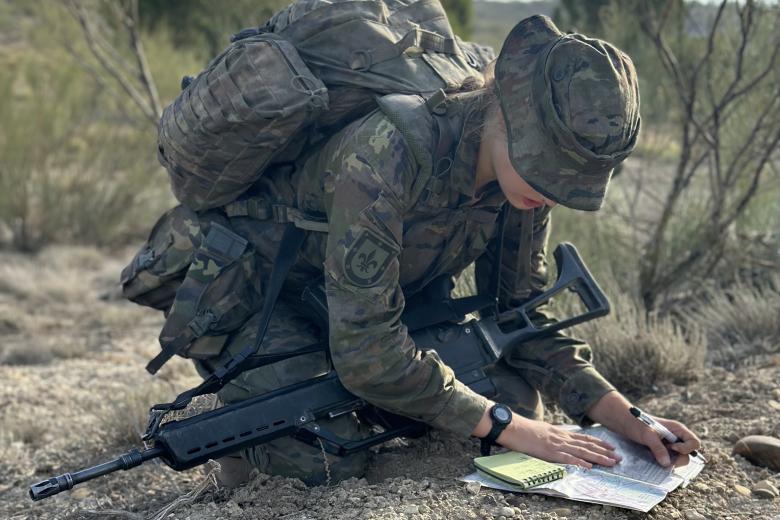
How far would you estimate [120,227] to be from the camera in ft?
29.7

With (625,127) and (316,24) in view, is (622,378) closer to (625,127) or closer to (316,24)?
(625,127)

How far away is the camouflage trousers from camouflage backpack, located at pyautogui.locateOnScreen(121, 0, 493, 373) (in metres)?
0.08

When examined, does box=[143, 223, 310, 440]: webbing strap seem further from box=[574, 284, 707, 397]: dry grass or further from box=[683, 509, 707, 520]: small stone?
box=[574, 284, 707, 397]: dry grass

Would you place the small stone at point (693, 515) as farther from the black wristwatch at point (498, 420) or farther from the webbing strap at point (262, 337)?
the webbing strap at point (262, 337)

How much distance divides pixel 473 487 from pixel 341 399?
0.47 m

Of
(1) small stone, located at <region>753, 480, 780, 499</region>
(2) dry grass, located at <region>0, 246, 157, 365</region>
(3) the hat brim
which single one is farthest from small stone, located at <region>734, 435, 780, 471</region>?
(2) dry grass, located at <region>0, 246, 157, 365</region>

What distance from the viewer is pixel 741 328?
441 cm

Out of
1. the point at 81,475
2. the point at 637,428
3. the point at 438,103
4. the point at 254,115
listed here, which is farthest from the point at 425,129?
the point at 81,475

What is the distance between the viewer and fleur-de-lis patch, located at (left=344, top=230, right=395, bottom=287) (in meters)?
2.48

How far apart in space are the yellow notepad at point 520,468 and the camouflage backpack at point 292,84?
107 cm

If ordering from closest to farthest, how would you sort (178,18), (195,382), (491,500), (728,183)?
(491,500), (195,382), (728,183), (178,18)

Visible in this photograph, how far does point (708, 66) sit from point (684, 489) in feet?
10.0

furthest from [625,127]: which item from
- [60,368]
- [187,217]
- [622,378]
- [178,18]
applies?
[178,18]

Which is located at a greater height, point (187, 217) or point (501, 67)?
point (501, 67)
